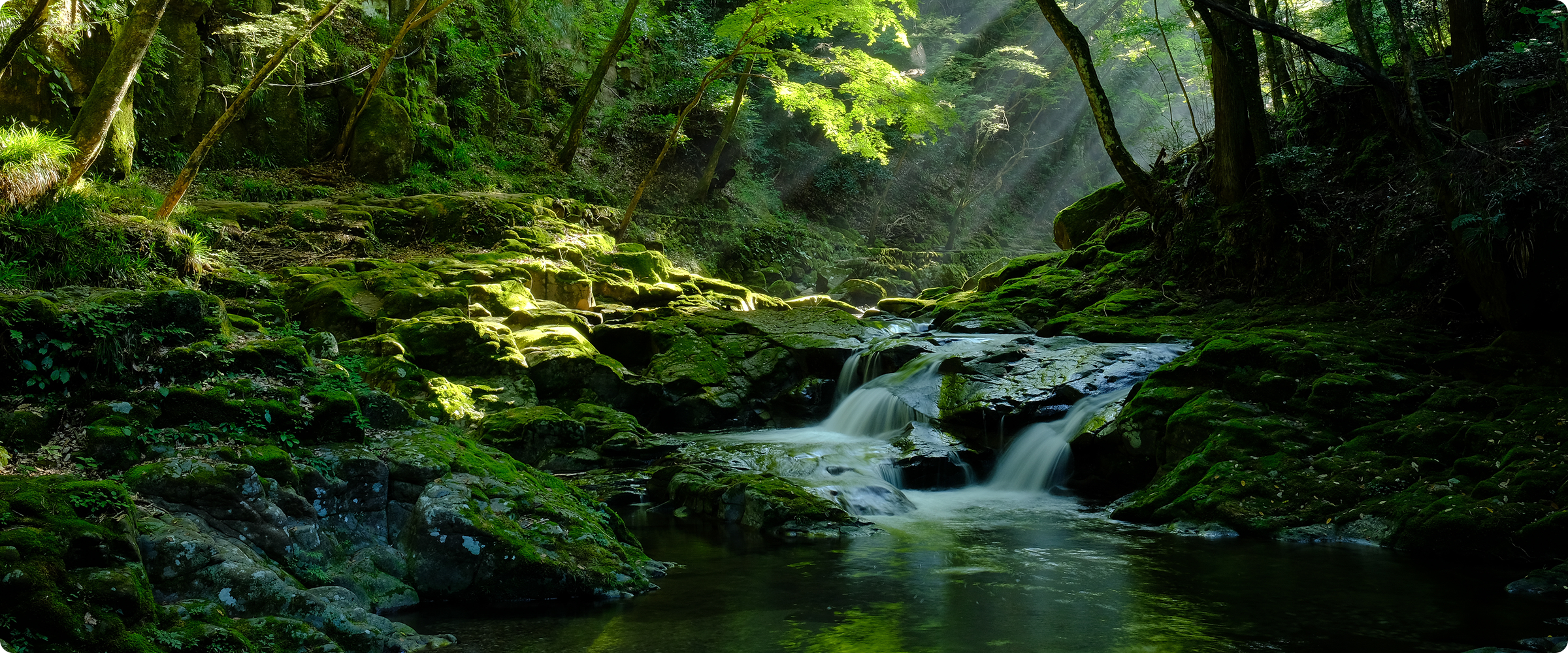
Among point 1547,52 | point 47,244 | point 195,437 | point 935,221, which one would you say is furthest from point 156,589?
point 935,221

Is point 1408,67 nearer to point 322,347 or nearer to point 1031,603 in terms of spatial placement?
point 1031,603

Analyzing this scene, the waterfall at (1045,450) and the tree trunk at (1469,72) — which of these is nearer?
the tree trunk at (1469,72)

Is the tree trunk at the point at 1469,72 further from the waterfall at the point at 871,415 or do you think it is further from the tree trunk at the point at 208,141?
the tree trunk at the point at 208,141

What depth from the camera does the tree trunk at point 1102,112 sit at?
11.9 m

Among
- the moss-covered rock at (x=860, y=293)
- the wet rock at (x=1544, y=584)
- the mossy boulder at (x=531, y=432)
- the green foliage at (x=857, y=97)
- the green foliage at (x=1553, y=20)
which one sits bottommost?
the wet rock at (x=1544, y=584)

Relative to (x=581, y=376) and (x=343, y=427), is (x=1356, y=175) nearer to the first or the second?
(x=581, y=376)

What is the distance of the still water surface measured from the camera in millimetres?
4082

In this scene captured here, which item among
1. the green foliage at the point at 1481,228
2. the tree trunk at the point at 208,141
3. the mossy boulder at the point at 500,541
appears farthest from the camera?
the tree trunk at the point at 208,141

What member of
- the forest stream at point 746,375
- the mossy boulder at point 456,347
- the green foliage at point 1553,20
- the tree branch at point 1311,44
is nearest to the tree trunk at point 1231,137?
the forest stream at point 746,375

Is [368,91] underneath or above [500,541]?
above

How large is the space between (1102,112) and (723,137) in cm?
1170

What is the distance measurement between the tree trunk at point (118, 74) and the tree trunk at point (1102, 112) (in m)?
11.0

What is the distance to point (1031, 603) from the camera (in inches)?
190

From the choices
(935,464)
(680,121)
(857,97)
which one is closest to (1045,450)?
(935,464)
